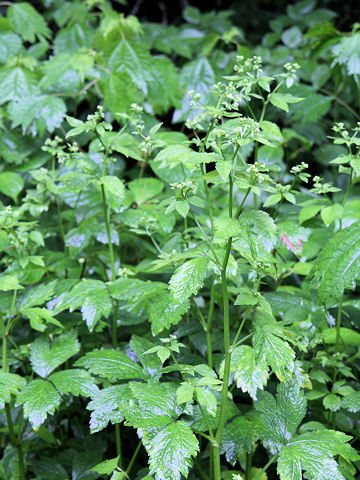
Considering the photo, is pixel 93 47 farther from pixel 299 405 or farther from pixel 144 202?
pixel 299 405

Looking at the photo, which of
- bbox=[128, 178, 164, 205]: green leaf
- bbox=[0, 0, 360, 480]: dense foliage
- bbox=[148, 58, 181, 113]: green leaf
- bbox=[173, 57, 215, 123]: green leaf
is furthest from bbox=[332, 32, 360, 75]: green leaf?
bbox=[128, 178, 164, 205]: green leaf

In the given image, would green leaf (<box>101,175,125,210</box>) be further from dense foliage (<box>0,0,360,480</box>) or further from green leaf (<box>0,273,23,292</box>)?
green leaf (<box>0,273,23,292</box>)

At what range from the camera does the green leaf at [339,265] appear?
1.14 meters

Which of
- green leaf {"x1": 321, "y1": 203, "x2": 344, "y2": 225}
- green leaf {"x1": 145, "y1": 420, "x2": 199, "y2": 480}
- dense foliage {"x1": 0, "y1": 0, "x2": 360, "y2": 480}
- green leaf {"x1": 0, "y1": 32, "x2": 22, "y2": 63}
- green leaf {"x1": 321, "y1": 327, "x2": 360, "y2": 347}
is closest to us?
green leaf {"x1": 145, "y1": 420, "x2": 199, "y2": 480}

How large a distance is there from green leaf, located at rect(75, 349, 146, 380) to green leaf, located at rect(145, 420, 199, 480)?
22cm

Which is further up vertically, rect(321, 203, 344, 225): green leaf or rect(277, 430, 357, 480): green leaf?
rect(321, 203, 344, 225): green leaf

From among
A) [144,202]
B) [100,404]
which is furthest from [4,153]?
[100,404]

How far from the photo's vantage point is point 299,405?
1.10 meters

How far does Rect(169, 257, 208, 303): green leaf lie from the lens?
938mm

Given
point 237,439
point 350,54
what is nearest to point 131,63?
point 350,54

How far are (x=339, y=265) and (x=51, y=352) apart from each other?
2.55ft

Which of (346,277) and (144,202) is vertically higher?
(346,277)

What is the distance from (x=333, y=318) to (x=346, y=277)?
0.34m

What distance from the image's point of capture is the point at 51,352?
4.20 feet
